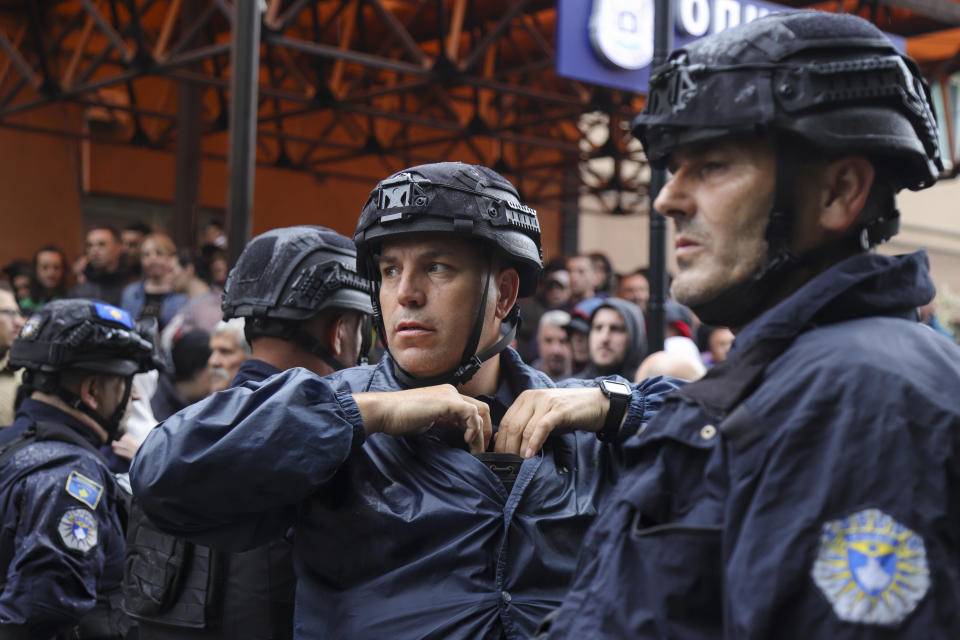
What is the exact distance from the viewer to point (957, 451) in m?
1.37

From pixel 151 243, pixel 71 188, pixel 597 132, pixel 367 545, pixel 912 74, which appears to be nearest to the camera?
pixel 912 74

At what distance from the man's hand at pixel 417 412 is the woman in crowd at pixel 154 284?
5771 mm

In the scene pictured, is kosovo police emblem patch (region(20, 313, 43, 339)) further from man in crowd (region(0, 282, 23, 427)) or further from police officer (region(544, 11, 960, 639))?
police officer (region(544, 11, 960, 639))

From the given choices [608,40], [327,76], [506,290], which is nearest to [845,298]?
[506,290]

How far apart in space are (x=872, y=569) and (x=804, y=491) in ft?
0.39

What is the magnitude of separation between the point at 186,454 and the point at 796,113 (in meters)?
1.29

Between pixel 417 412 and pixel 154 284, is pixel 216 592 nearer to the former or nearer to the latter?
pixel 417 412

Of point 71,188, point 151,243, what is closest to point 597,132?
point 71,188

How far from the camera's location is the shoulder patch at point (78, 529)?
3.35 meters

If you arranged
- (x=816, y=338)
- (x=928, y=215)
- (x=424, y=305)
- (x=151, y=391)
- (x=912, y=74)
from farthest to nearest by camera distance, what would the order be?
(x=928, y=215) < (x=151, y=391) < (x=424, y=305) < (x=912, y=74) < (x=816, y=338)

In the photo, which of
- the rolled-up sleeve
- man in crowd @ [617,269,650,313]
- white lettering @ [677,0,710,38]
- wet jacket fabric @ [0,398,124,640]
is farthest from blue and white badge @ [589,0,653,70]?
the rolled-up sleeve

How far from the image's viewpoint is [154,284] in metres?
7.91

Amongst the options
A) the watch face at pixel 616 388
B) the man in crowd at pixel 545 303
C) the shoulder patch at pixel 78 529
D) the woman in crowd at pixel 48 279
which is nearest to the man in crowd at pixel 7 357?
the shoulder patch at pixel 78 529

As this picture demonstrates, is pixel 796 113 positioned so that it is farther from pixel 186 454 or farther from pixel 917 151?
pixel 186 454
